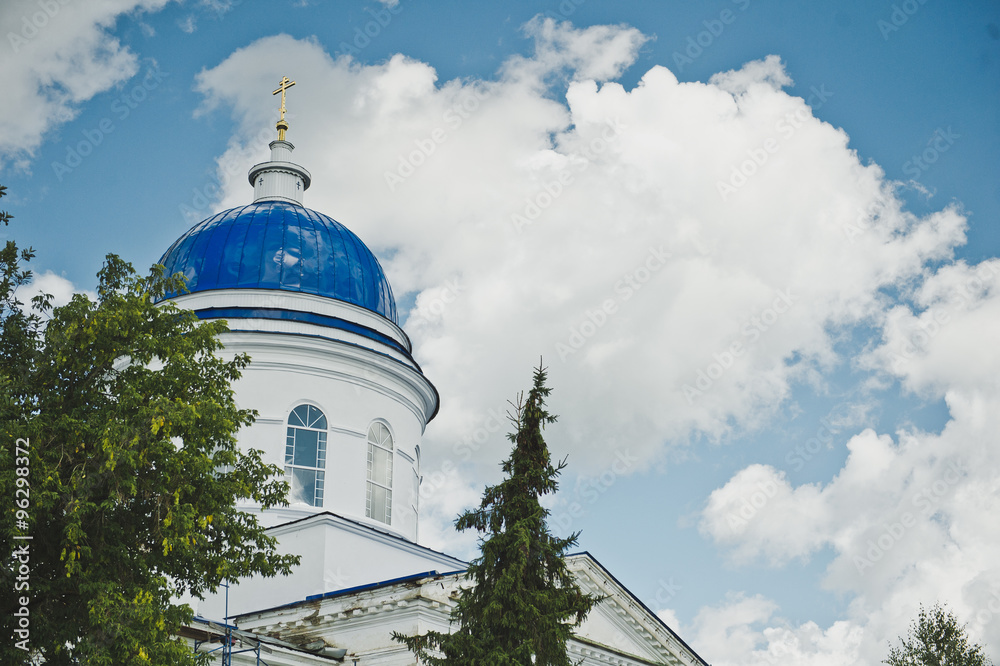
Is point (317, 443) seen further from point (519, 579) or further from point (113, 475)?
point (113, 475)

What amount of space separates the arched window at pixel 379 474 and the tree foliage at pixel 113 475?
9.55 meters

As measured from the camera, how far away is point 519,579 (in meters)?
12.4

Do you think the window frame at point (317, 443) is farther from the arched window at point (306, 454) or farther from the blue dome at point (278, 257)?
the blue dome at point (278, 257)

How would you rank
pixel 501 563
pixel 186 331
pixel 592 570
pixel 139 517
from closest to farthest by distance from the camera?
1. pixel 139 517
2. pixel 186 331
3. pixel 501 563
4. pixel 592 570

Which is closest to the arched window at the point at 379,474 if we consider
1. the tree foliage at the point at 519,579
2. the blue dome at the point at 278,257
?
the blue dome at the point at 278,257

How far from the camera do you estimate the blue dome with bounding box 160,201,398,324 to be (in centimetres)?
2191

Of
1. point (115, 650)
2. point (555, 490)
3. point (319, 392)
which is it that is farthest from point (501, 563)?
point (319, 392)

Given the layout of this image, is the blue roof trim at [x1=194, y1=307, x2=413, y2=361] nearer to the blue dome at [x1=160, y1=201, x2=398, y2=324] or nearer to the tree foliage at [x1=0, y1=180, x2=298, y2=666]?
the blue dome at [x1=160, y1=201, x2=398, y2=324]

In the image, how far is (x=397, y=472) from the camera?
71.7 feet

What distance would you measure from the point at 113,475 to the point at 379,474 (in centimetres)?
1181

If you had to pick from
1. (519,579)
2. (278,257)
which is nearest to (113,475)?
(519,579)

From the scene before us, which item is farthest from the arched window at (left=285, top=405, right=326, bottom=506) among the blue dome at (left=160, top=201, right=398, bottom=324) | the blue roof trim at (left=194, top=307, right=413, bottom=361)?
the blue dome at (left=160, top=201, right=398, bottom=324)

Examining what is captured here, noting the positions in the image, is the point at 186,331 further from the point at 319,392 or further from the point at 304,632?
the point at 319,392

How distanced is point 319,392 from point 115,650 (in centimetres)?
1163
